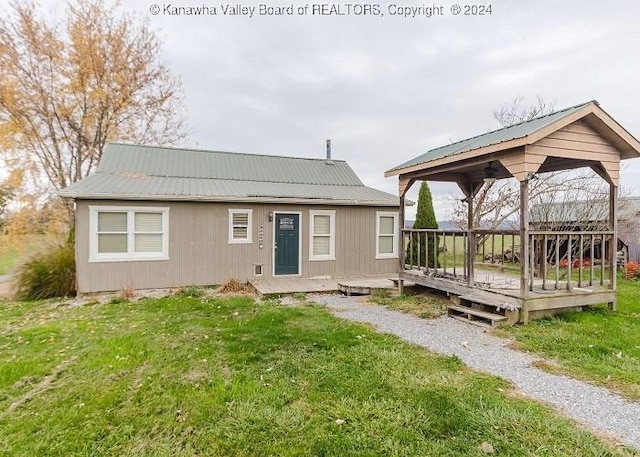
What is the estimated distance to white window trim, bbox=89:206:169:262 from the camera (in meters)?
8.18

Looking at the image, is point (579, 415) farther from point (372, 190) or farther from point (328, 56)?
point (328, 56)

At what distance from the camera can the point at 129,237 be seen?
28.0 ft

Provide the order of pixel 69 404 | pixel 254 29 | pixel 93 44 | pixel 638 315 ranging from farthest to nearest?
pixel 93 44 → pixel 254 29 → pixel 638 315 → pixel 69 404

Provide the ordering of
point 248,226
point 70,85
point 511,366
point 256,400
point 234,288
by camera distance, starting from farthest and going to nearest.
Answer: point 70,85 < point 248,226 < point 234,288 < point 511,366 < point 256,400

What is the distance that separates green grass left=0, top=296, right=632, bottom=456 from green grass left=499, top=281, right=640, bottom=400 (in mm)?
1042

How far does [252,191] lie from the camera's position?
9961 mm

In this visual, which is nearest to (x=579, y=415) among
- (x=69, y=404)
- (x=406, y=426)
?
(x=406, y=426)

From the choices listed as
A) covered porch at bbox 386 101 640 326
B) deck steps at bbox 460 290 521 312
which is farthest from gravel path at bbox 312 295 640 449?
covered porch at bbox 386 101 640 326

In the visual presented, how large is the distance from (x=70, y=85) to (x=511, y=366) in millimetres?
16283

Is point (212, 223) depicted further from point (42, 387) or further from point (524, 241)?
point (524, 241)

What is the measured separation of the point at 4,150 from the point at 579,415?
55.2 feet

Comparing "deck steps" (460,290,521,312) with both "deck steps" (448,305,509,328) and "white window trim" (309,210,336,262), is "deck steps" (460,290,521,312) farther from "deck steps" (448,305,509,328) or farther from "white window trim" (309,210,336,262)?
"white window trim" (309,210,336,262)

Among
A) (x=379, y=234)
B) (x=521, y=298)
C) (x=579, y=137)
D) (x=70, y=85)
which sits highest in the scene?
(x=70, y=85)

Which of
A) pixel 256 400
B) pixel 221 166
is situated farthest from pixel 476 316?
pixel 221 166
